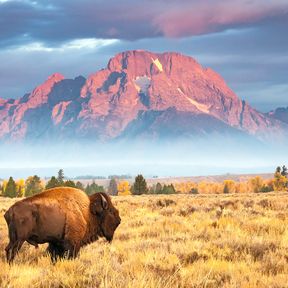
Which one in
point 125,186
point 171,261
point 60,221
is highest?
point 60,221

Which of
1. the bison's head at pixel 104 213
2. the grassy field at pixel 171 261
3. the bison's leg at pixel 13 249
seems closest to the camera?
the grassy field at pixel 171 261

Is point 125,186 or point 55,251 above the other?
point 55,251

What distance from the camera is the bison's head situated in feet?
31.0

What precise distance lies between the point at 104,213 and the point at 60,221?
99 cm

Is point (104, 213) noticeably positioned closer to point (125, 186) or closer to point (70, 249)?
point (70, 249)

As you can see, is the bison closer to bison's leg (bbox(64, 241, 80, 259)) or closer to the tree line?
bison's leg (bbox(64, 241, 80, 259))

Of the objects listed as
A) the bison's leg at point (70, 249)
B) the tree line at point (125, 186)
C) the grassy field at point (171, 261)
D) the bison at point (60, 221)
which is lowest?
the tree line at point (125, 186)

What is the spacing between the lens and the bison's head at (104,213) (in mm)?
9438

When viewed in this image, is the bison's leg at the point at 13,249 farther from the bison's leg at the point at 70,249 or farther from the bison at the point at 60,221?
the bison's leg at the point at 70,249

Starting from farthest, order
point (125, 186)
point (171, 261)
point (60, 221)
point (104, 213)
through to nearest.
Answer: point (125, 186), point (104, 213), point (60, 221), point (171, 261)

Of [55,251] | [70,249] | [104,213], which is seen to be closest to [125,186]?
[104,213]

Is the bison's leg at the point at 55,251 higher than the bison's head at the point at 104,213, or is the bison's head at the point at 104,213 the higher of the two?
the bison's head at the point at 104,213

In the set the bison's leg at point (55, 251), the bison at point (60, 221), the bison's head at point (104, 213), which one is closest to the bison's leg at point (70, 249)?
the bison at point (60, 221)

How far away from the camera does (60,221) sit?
882 centimetres
